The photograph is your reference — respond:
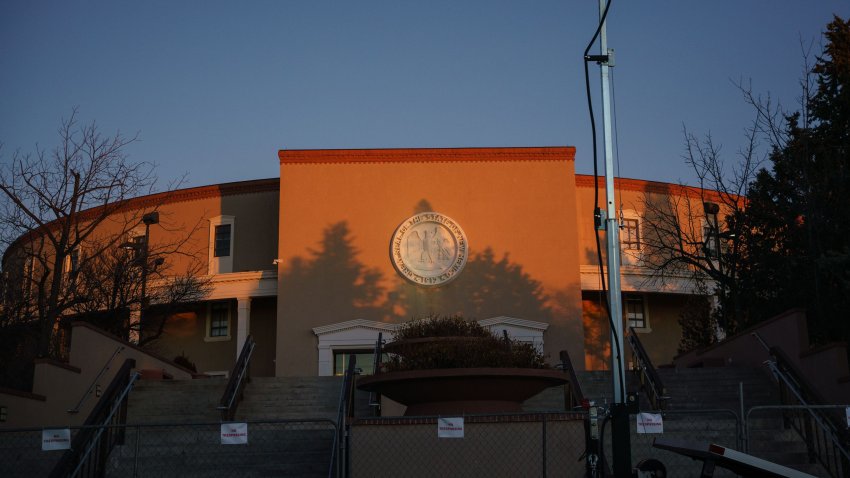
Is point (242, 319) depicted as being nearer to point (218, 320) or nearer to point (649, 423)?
point (218, 320)

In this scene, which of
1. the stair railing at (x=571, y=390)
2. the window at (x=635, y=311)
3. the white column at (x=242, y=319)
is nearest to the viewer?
the stair railing at (x=571, y=390)

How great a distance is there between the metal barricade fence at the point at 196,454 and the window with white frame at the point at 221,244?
1984 centimetres

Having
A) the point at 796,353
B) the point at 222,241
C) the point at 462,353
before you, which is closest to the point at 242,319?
the point at 222,241

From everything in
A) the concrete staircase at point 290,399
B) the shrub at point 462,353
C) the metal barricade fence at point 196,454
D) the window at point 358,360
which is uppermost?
the window at point 358,360

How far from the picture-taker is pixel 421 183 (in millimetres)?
31859

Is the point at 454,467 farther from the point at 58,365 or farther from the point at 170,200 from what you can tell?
the point at 170,200

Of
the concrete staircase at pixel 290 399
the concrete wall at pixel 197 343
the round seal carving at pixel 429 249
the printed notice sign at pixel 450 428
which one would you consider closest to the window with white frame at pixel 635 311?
the round seal carving at pixel 429 249

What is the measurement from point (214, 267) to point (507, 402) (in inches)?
945

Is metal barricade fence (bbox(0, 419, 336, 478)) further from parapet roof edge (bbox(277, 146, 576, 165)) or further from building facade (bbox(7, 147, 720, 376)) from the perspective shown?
parapet roof edge (bbox(277, 146, 576, 165))

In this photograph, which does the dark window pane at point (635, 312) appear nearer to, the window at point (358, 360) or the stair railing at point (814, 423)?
the window at point (358, 360)

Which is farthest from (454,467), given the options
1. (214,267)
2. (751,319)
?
(214,267)

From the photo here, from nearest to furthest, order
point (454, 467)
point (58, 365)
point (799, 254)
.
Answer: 1. point (454, 467)
2. point (58, 365)
3. point (799, 254)

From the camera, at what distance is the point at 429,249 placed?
31172 mm

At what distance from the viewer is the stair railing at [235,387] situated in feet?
55.3
